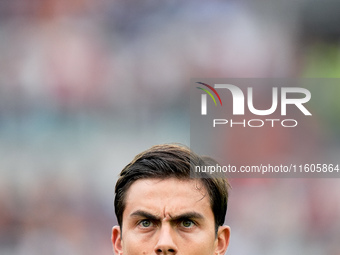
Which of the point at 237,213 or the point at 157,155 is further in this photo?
the point at 237,213

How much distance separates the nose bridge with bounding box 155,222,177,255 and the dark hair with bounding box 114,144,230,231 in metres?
0.17

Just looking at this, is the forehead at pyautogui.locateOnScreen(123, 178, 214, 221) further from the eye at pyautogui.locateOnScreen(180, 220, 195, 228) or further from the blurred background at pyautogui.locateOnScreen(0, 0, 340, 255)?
the blurred background at pyautogui.locateOnScreen(0, 0, 340, 255)

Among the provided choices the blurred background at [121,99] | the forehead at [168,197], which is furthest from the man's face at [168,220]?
the blurred background at [121,99]

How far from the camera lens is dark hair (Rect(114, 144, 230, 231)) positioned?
197 centimetres

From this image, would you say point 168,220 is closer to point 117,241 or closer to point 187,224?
point 187,224

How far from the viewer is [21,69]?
176 inches

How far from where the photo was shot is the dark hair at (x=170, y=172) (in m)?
1.97

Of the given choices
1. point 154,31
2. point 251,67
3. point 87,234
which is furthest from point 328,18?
point 87,234

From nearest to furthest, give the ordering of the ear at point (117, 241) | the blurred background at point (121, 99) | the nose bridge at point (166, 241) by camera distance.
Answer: the nose bridge at point (166, 241) < the ear at point (117, 241) < the blurred background at point (121, 99)

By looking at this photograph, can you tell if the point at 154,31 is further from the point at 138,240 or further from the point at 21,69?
the point at 138,240

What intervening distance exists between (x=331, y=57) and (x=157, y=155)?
2.60 m

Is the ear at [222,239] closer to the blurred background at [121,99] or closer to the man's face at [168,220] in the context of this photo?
the man's face at [168,220]

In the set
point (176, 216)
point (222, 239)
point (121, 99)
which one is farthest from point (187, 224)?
point (121, 99)

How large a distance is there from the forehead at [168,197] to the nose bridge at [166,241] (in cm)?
4
